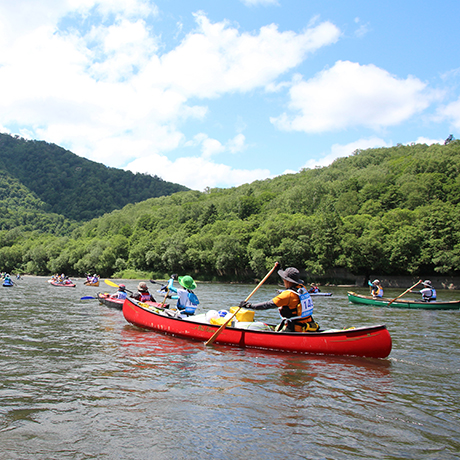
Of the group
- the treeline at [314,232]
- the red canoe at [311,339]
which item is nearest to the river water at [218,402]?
the red canoe at [311,339]

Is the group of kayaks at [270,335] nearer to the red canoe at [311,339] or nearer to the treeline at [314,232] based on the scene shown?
the red canoe at [311,339]

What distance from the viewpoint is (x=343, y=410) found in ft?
23.3

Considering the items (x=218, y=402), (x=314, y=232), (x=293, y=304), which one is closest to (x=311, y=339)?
(x=293, y=304)

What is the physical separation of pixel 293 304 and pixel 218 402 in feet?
13.2

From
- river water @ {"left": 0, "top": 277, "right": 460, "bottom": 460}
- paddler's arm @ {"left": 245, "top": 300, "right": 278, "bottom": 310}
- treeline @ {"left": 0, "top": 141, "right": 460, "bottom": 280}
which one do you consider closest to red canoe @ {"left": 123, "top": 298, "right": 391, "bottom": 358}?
river water @ {"left": 0, "top": 277, "right": 460, "bottom": 460}

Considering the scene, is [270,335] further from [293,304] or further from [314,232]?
[314,232]

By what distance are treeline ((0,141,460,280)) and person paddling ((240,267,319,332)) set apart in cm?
5668

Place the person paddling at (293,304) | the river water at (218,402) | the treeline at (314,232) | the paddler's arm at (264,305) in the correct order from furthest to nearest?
the treeline at (314,232) → the paddler's arm at (264,305) → the person paddling at (293,304) → the river water at (218,402)

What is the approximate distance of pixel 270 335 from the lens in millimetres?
11273

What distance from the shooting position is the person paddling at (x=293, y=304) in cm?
1045

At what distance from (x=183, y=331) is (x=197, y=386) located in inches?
200

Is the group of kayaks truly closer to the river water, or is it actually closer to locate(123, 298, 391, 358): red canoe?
locate(123, 298, 391, 358): red canoe

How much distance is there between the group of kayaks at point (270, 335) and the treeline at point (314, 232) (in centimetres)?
5620

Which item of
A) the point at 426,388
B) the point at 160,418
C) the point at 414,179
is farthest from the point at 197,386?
→ the point at 414,179
